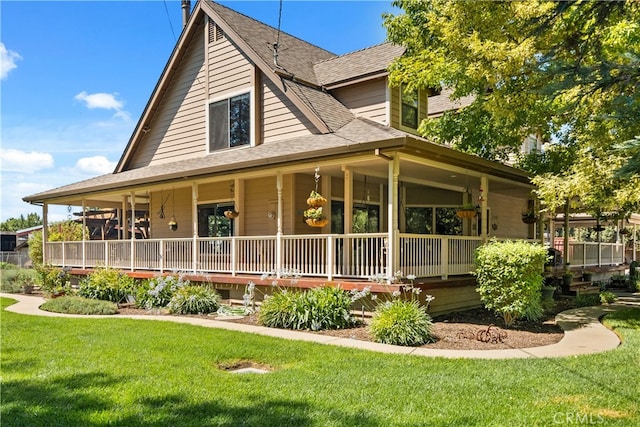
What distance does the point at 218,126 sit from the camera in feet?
52.5

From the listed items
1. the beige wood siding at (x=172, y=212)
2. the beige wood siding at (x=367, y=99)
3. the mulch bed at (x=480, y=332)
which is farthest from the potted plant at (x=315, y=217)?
the beige wood siding at (x=172, y=212)

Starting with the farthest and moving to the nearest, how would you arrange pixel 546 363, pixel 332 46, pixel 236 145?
pixel 332 46 < pixel 236 145 < pixel 546 363

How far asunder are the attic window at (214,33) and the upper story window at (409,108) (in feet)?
20.1

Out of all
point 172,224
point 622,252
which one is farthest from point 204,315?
point 622,252

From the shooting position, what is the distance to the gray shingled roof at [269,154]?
33.6 feet

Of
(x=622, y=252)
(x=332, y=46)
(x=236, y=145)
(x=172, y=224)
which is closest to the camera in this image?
(x=236, y=145)

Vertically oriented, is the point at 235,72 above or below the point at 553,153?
above

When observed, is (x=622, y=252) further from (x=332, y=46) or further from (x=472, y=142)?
(x=332, y=46)

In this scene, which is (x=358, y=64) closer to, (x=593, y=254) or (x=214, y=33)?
(x=214, y=33)

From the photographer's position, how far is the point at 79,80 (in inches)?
628

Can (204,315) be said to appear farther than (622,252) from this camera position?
No

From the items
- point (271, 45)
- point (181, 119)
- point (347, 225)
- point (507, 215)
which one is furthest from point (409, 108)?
point (181, 119)

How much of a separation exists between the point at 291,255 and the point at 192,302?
2623mm

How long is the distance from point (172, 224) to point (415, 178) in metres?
8.04
